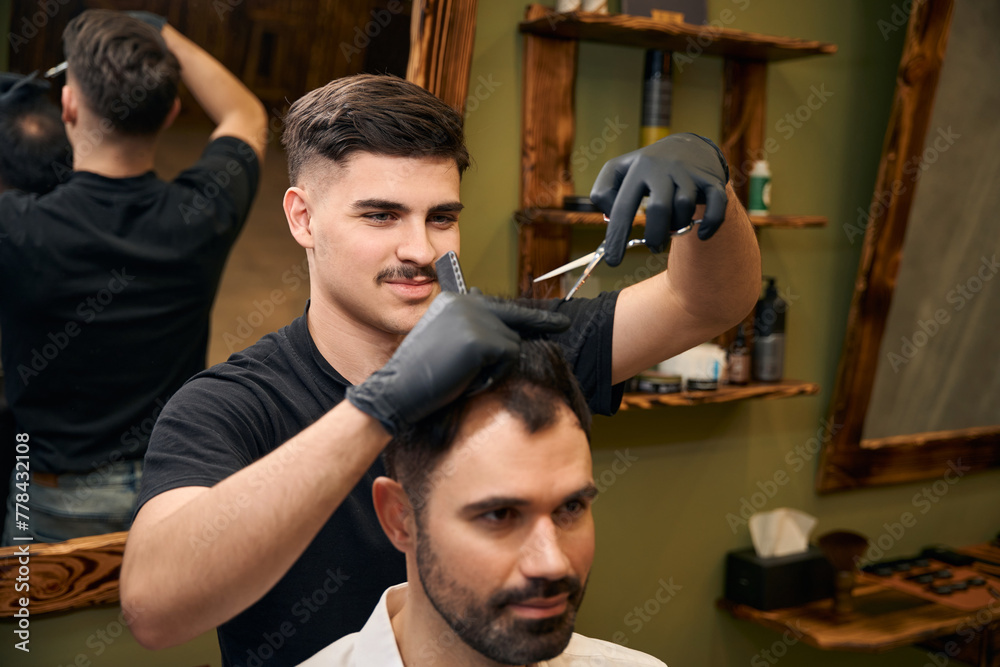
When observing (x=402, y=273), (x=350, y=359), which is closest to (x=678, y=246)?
(x=402, y=273)

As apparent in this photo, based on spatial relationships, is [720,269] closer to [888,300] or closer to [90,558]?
[90,558]

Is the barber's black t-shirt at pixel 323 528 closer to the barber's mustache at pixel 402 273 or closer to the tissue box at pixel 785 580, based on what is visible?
the barber's mustache at pixel 402 273

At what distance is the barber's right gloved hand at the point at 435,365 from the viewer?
3.26 feet

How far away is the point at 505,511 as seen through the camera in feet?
3.57

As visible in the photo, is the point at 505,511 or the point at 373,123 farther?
the point at 373,123

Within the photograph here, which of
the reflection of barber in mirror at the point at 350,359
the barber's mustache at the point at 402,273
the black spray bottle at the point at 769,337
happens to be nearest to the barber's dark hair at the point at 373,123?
the reflection of barber in mirror at the point at 350,359

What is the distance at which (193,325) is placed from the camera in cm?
194

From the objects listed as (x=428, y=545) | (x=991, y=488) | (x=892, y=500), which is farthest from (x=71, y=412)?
(x=991, y=488)

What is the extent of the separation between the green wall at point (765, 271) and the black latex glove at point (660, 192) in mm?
1097

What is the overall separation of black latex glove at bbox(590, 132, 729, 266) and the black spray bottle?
1.47m

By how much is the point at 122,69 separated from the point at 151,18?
0.44ft

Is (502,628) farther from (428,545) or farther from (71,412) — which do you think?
(71,412)

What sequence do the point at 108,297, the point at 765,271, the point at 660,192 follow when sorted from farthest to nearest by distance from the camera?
1. the point at 765,271
2. the point at 108,297
3. the point at 660,192

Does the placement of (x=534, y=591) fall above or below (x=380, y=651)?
above
